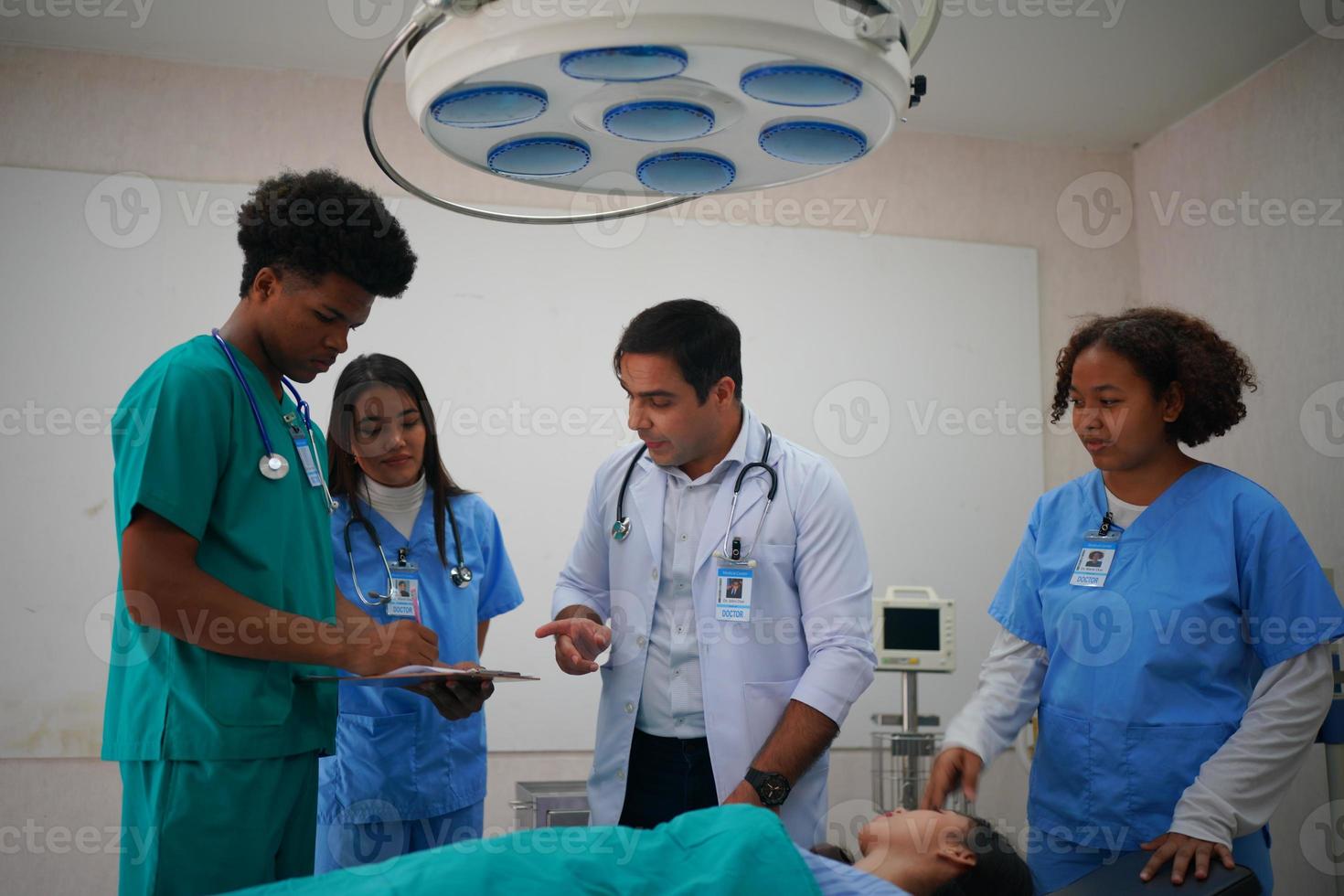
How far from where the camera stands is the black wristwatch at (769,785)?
1784 millimetres

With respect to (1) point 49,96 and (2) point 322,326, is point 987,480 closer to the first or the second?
(2) point 322,326

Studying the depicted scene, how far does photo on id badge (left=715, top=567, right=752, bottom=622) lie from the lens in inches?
76.1

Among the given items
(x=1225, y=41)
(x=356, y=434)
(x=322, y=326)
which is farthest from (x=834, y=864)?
(x=1225, y=41)

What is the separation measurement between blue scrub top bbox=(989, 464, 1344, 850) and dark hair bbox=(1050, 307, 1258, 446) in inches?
3.6

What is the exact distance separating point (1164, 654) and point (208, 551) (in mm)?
1506

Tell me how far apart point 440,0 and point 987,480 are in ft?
11.4

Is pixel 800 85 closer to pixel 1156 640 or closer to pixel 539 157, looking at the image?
pixel 539 157

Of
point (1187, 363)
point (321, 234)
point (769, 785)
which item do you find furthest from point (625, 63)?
point (1187, 363)

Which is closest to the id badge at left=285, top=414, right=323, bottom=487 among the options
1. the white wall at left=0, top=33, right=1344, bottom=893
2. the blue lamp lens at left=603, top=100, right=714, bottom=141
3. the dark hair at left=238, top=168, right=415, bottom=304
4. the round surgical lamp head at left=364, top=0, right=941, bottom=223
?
the dark hair at left=238, top=168, right=415, bottom=304

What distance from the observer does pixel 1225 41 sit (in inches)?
139

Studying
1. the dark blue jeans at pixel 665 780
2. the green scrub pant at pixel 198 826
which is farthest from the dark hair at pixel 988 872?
the green scrub pant at pixel 198 826

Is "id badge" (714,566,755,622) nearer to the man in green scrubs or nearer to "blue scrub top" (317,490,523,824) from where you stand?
the man in green scrubs

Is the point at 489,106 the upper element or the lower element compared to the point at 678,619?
upper

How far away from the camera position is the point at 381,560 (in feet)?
7.86
